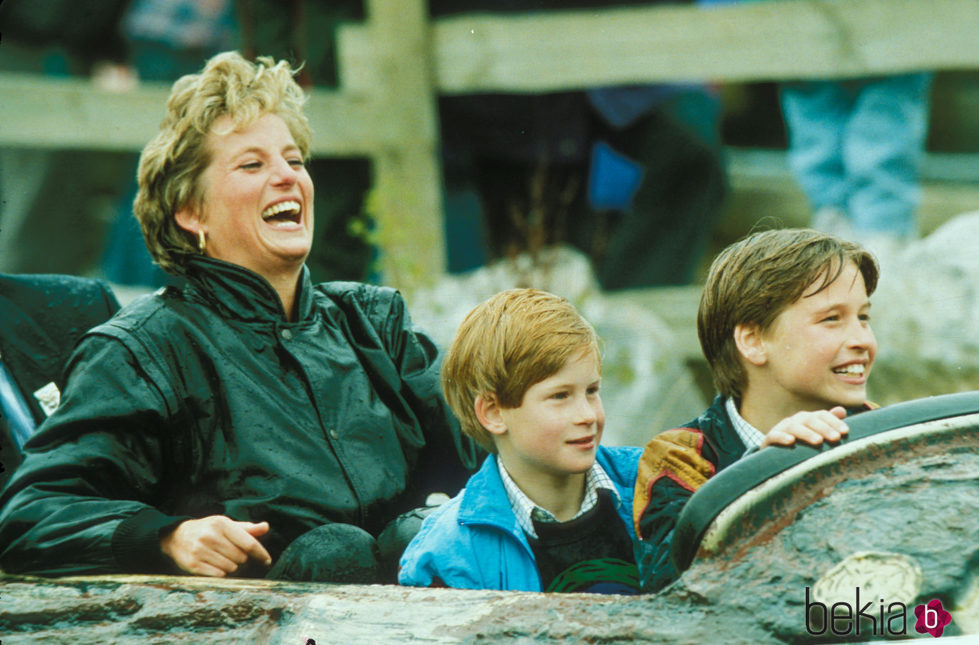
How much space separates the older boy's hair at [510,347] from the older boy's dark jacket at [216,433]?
0.27 metres

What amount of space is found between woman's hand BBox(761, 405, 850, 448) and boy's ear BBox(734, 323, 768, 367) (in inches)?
14.0

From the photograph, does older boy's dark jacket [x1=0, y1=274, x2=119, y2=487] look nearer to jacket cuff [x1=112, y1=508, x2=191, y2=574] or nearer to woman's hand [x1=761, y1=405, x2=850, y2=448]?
jacket cuff [x1=112, y1=508, x2=191, y2=574]

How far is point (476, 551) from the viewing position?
238 centimetres

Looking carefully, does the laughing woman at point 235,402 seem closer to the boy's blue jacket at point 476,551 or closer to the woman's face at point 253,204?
the woman's face at point 253,204

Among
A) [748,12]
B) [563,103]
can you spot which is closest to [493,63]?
[563,103]

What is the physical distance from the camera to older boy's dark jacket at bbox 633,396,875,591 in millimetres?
2305

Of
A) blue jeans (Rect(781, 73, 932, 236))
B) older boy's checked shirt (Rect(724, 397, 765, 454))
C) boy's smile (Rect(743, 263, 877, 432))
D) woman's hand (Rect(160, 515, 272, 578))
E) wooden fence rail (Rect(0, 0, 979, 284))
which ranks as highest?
wooden fence rail (Rect(0, 0, 979, 284))

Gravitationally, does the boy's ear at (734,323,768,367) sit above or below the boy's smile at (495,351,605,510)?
above

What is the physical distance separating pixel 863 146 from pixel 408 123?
175 centimetres

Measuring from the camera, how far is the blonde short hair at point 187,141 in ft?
9.18

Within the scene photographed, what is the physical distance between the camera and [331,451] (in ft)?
8.79
